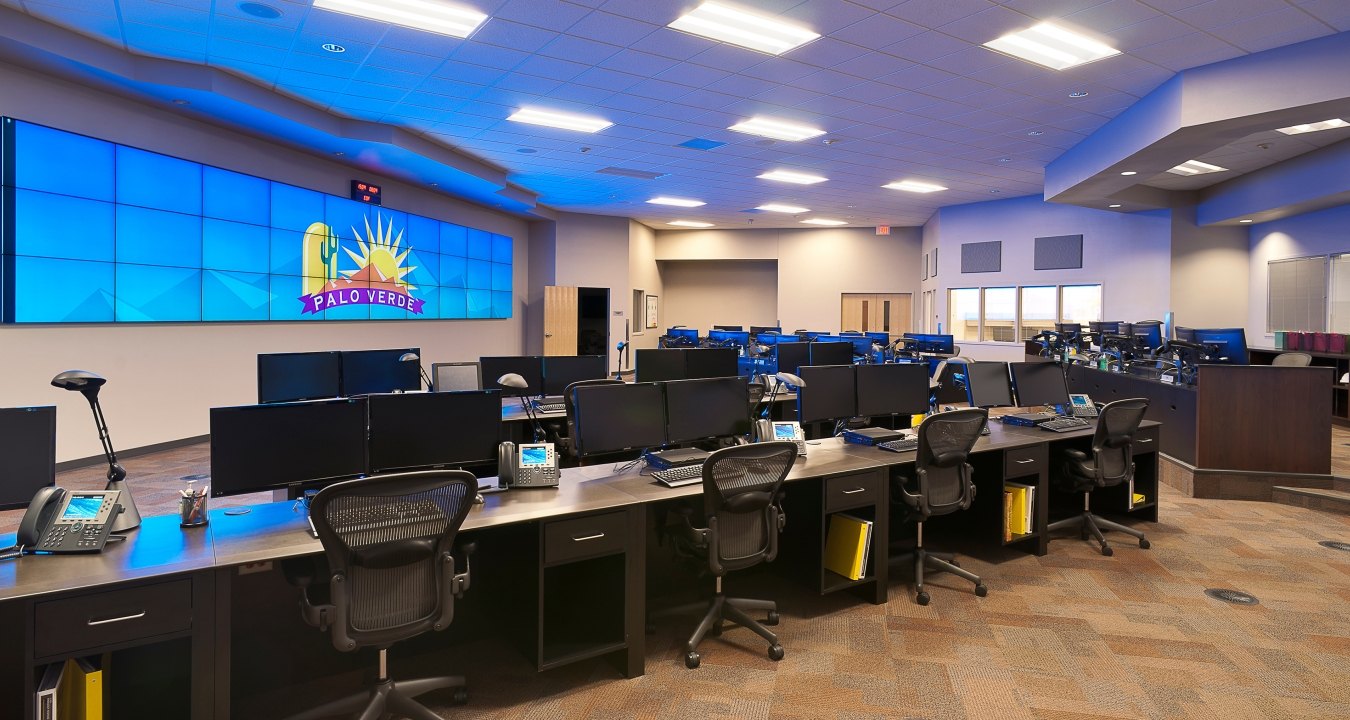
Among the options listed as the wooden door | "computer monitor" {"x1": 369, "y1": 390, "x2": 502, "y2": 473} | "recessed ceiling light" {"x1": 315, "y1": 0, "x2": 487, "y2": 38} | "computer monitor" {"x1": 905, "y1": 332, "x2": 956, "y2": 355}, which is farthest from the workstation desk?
the wooden door

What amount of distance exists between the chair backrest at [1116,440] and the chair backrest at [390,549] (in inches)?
156

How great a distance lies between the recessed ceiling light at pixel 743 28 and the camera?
15.7 ft

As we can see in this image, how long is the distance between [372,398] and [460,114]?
502 cm

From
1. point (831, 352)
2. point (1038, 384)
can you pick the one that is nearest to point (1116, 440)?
point (1038, 384)

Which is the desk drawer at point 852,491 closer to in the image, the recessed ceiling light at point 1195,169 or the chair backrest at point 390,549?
the chair backrest at point 390,549

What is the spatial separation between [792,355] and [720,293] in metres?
10.8

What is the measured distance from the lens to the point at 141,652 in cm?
242

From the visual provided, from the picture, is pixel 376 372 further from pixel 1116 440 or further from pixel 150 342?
pixel 1116 440

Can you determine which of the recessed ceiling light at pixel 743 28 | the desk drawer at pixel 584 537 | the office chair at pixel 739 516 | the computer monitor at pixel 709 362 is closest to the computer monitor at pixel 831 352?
the computer monitor at pixel 709 362

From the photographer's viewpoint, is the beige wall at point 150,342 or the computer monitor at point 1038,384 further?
the beige wall at point 150,342

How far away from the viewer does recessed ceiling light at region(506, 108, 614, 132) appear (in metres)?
7.07

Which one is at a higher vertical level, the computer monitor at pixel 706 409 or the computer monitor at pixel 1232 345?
the computer monitor at pixel 1232 345

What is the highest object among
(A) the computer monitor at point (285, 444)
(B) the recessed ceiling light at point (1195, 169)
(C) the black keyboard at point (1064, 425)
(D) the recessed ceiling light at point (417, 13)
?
(B) the recessed ceiling light at point (1195, 169)

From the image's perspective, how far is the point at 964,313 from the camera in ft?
42.1
